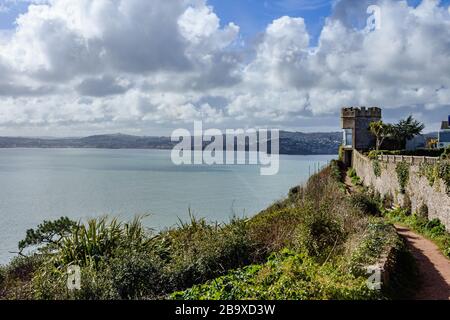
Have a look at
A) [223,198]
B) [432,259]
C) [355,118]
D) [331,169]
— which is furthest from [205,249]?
[223,198]

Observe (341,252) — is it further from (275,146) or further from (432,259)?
(275,146)

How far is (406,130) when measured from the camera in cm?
4294

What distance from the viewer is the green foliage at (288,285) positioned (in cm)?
689

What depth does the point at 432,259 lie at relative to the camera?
13.1 m

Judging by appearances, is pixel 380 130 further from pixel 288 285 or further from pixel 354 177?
pixel 288 285

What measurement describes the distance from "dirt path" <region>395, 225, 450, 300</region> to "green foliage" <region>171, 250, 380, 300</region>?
2720 mm

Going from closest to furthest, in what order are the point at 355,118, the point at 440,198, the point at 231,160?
the point at 440,198
the point at 355,118
the point at 231,160

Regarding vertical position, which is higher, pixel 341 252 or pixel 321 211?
pixel 321 211

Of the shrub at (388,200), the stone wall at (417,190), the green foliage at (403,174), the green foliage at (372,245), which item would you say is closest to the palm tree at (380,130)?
the stone wall at (417,190)

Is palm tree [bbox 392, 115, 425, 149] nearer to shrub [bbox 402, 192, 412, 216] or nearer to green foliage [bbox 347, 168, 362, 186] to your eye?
green foliage [bbox 347, 168, 362, 186]

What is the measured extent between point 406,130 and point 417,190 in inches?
976

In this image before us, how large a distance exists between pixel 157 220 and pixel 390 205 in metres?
19.0

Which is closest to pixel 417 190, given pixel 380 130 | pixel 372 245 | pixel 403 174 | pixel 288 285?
pixel 403 174

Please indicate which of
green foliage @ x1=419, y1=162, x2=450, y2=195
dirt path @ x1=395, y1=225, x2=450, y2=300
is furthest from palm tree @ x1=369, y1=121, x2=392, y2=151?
dirt path @ x1=395, y1=225, x2=450, y2=300
